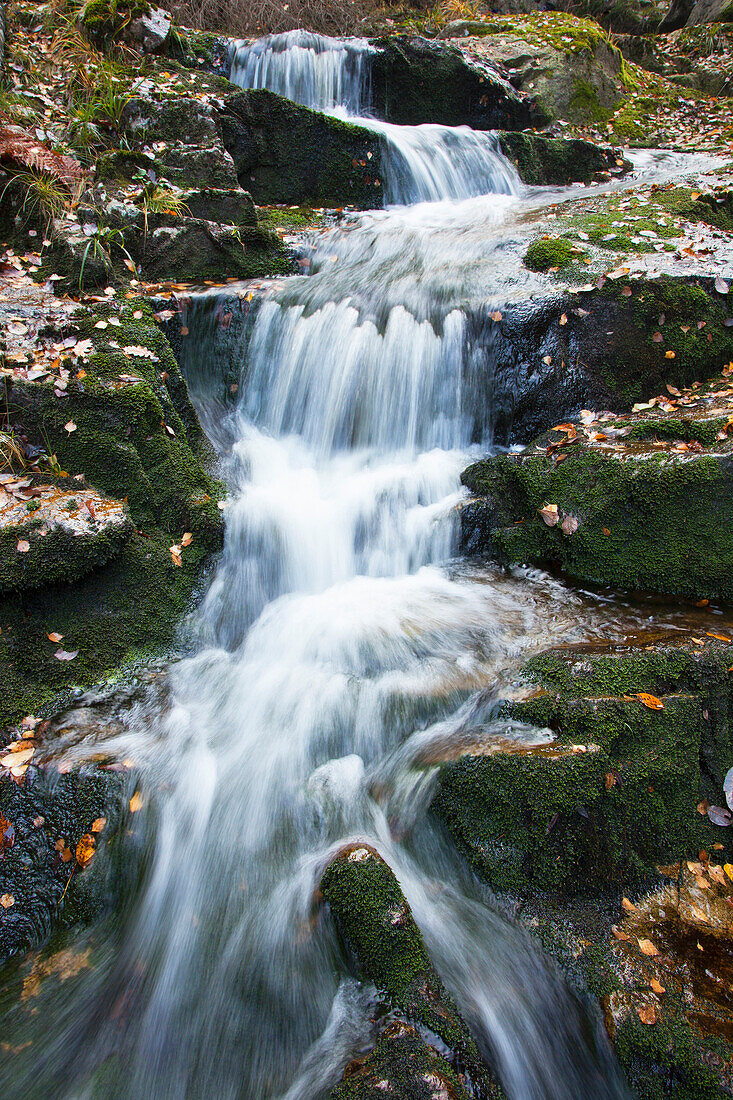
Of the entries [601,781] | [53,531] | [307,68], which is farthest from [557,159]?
[601,781]

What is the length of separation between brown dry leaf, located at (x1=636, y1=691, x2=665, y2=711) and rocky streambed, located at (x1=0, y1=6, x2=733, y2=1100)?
0.6 inches

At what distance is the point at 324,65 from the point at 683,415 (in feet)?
29.2

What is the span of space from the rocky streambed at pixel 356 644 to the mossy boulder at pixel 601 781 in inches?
0.6

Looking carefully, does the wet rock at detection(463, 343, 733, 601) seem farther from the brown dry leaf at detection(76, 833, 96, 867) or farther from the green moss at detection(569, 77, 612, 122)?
the green moss at detection(569, 77, 612, 122)

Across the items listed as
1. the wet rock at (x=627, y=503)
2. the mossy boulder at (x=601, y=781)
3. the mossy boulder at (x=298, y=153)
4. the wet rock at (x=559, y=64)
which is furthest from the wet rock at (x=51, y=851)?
the wet rock at (x=559, y=64)

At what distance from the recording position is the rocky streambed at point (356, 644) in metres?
2.39

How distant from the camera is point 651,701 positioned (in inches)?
116

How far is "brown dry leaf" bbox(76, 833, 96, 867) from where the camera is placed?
2.74 meters

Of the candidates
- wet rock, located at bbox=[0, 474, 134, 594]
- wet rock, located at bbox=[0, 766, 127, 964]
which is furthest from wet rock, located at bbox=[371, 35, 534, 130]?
wet rock, located at bbox=[0, 766, 127, 964]

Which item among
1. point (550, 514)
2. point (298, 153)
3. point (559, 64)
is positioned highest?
point (559, 64)

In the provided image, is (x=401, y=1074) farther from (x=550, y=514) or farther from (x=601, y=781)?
(x=550, y=514)

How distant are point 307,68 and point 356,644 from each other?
9.91m

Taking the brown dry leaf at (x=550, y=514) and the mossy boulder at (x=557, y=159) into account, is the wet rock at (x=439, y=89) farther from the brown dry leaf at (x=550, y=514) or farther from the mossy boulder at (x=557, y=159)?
the brown dry leaf at (x=550, y=514)

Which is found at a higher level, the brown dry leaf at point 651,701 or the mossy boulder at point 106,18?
the mossy boulder at point 106,18
